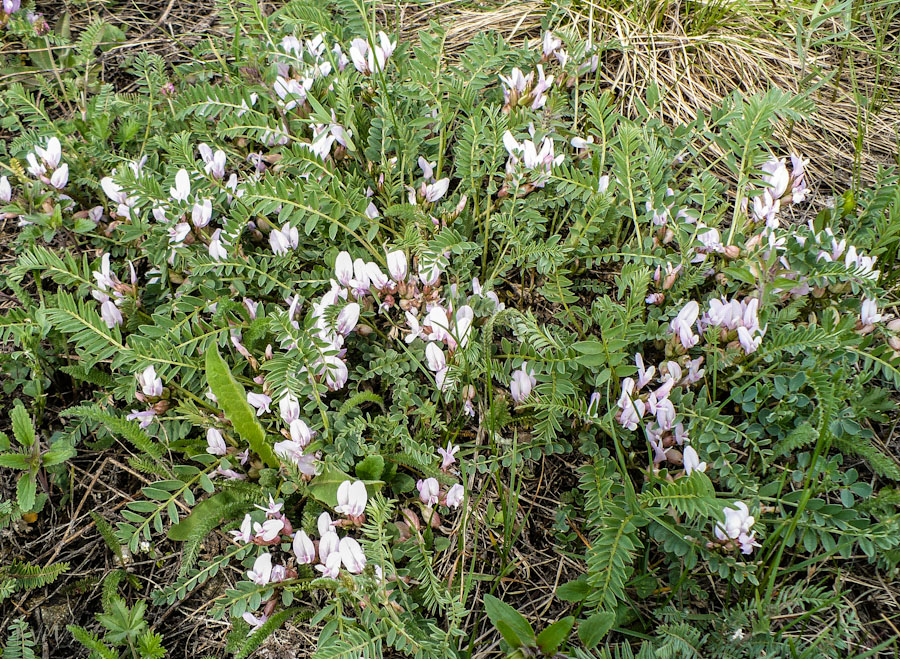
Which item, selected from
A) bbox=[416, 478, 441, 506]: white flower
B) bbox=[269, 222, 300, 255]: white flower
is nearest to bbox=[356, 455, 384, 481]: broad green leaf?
bbox=[416, 478, 441, 506]: white flower

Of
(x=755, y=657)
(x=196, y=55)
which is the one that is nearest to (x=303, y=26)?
(x=196, y=55)

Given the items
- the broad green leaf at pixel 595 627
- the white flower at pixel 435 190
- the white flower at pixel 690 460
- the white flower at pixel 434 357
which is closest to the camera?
the broad green leaf at pixel 595 627

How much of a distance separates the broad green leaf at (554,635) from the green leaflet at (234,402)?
0.96 m

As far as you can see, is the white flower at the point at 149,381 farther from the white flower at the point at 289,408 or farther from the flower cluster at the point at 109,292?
the white flower at the point at 289,408

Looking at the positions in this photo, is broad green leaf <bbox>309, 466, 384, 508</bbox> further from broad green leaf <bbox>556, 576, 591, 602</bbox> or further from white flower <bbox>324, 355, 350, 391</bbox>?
broad green leaf <bbox>556, 576, 591, 602</bbox>

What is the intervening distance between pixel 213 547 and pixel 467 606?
82cm

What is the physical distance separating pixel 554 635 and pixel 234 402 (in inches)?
43.4

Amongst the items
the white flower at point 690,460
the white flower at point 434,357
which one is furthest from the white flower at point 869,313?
the white flower at point 434,357

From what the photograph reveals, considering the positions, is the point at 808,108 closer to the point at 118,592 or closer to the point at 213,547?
the point at 213,547

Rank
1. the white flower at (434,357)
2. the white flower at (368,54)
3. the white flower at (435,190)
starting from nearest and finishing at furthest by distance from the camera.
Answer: the white flower at (434,357), the white flower at (435,190), the white flower at (368,54)

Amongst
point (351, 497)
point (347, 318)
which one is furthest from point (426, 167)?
point (351, 497)

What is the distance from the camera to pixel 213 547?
222 centimetres

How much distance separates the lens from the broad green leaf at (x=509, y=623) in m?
1.84

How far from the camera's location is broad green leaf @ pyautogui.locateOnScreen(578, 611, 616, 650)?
178cm
